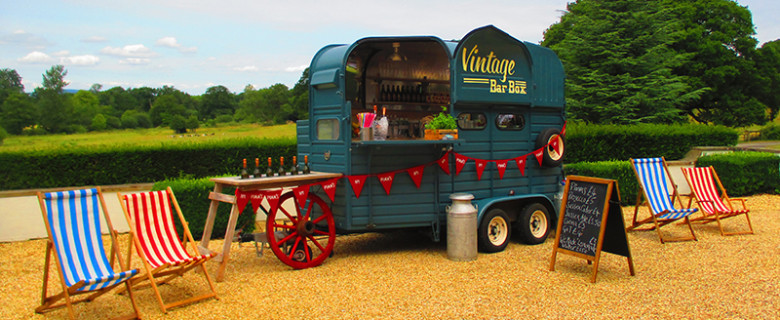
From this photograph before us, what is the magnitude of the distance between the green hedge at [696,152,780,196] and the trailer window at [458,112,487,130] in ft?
23.8

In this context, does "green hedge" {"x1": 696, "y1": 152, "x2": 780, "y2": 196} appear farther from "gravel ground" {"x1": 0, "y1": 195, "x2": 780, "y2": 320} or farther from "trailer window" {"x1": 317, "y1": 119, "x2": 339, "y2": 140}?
"trailer window" {"x1": 317, "y1": 119, "x2": 339, "y2": 140}

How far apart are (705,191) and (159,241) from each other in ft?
26.7

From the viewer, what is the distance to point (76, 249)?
498cm

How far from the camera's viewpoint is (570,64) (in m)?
19.6

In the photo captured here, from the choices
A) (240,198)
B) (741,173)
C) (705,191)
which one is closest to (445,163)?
(240,198)

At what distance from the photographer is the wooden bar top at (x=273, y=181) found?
6191 millimetres

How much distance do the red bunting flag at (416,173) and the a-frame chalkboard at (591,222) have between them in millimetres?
1772

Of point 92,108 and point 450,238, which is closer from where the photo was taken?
point 450,238

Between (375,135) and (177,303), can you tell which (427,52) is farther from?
(177,303)

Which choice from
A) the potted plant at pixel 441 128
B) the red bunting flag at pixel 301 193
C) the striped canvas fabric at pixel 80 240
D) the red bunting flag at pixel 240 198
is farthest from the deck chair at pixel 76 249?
the potted plant at pixel 441 128

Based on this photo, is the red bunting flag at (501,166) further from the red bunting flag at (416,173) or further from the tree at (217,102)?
the tree at (217,102)

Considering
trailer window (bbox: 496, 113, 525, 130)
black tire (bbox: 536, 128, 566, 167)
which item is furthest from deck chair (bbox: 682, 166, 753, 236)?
trailer window (bbox: 496, 113, 525, 130)

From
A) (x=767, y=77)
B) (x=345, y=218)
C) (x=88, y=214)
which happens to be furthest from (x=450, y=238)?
(x=767, y=77)

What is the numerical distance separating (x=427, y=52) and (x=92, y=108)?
8.52 metres
